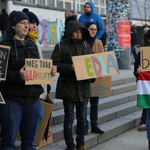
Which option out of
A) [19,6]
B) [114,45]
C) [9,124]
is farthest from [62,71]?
[19,6]

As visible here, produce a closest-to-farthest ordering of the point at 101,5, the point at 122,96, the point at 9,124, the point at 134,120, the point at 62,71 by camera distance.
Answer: the point at 9,124 → the point at 62,71 → the point at 134,120 → the point at 122,96 → the point at 101,5

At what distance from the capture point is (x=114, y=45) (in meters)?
11.9

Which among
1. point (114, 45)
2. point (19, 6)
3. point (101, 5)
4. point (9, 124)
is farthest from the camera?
point (101, 5)

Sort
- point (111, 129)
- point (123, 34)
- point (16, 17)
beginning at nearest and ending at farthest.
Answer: point (16, 17) < point (111, 129) < point (123, 34)

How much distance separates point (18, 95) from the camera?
2.99 meters

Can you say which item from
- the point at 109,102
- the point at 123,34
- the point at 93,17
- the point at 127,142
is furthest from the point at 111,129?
the point at 123,34

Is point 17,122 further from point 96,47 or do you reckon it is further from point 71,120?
point 96,47

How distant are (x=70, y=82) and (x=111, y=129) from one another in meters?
1.78

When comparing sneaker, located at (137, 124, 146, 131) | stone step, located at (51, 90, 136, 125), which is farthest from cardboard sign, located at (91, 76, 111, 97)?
sneaker, located at (137, 124, 146, 131)

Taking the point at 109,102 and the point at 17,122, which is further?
the point at 109,102

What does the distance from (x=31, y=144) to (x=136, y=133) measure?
3.06 metres

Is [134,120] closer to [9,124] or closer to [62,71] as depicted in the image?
[62,71]

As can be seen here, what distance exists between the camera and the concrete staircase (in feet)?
15.9

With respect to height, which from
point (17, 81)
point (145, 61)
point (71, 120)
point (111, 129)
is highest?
point (145, 61)
